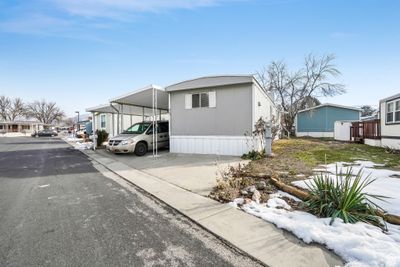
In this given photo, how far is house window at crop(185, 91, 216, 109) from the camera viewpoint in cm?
1081

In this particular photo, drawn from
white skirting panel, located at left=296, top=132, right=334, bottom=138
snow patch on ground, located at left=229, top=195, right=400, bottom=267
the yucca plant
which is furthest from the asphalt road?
white skirting panel, located at left=296, top=132, right=334, bottom=138

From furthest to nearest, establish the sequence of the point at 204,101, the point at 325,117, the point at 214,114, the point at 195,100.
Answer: the point at 325,117, the point at 195,100, the point at 204,101, the point at 214,114

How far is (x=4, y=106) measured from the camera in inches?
2630

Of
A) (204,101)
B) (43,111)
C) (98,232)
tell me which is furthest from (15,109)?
(98,232)

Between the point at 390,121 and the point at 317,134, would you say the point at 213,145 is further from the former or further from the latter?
the point at 317,134

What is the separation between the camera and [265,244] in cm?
286

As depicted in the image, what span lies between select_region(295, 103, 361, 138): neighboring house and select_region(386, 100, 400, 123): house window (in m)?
14.6

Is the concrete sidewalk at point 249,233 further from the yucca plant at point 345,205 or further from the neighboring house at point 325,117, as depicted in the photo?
the neighboring house at point 325,117

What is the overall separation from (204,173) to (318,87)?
29.6 metres

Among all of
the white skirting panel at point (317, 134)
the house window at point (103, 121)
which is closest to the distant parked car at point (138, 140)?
the house window at point (103, 121)

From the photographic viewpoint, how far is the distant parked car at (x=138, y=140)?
1130 cm

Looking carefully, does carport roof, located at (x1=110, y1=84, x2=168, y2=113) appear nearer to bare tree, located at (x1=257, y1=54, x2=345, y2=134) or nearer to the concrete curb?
the concrete curb

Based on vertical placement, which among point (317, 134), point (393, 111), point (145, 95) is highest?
point (145, 95)

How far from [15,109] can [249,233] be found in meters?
A: 86.7
